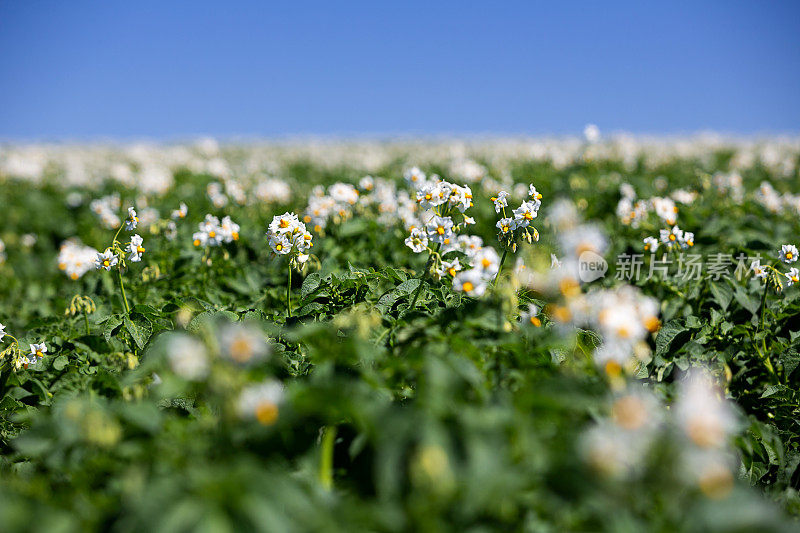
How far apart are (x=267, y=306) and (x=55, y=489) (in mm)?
1985

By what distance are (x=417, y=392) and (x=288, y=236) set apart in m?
1.40

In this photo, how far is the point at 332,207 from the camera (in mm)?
4621

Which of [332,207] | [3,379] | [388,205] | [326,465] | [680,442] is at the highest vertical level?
[388,205]

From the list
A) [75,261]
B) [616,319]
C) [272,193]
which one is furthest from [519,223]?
[272,193]

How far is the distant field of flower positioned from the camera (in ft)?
5.02

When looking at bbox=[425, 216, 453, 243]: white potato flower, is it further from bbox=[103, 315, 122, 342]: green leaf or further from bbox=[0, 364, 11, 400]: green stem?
bbox=[0, 364, 11, 400]: green stem

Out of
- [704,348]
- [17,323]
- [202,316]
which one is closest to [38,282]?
[17,323]

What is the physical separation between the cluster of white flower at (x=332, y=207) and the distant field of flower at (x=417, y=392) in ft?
0.16

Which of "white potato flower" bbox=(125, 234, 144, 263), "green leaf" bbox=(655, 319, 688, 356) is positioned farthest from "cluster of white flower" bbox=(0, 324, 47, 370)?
"green leaf" bbox=(655, 319, 688, 356)

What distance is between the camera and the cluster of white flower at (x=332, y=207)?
4539 millimetres

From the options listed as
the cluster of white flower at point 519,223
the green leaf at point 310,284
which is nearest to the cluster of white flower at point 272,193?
the green leaf at point 310,284

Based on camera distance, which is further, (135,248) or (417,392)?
(135,248)

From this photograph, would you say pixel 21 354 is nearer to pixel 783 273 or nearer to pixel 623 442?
pixel 623 442

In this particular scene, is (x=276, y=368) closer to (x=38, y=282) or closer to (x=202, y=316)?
(x=202, y=316)
